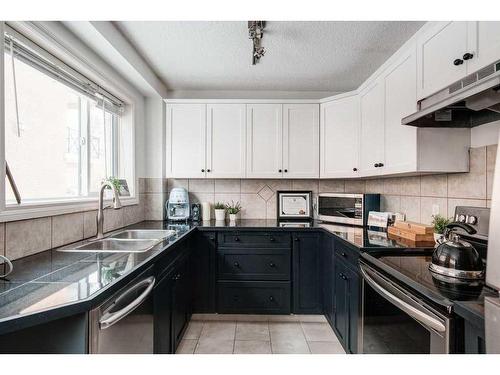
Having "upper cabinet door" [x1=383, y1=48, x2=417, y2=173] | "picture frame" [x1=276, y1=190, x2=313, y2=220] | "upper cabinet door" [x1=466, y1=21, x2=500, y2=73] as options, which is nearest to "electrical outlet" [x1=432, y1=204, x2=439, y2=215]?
"upper cabinet door" [x1=383, y1=48, x2=417, y2=173]

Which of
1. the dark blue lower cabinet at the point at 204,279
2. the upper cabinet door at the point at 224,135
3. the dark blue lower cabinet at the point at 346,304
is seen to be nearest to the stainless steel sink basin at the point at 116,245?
the dark blue lower cabinet at the point at 204,279

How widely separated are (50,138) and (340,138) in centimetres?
242

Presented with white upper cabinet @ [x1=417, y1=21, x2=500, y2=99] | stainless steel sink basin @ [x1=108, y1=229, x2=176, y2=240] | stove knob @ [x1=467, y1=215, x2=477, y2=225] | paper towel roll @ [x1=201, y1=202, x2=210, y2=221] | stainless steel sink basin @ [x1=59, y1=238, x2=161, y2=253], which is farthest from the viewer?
paper towel roll @ [x1=201, y1=202, x2=210, y2=221]

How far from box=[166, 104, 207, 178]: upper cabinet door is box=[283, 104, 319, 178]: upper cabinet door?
0.87m

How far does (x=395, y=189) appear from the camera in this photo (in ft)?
8.58

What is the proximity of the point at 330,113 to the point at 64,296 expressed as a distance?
269cm

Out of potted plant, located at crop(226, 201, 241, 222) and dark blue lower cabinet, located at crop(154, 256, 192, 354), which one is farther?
potted plant, located at crop(226, 201, 241, 222)

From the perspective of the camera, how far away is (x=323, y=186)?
3305 mm

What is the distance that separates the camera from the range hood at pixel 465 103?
111 centimetres

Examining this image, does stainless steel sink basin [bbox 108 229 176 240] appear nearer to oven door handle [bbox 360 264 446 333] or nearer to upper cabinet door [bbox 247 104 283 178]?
upper cabinet door [bbox 247 104 283 178]

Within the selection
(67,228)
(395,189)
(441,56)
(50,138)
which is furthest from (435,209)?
(50,138)

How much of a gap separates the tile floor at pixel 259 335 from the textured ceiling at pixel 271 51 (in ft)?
7.59

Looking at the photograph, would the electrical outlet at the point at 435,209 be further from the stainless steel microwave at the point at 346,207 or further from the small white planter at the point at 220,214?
the small white planter at the point at 220,214

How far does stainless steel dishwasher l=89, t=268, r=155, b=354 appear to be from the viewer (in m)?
0.98
